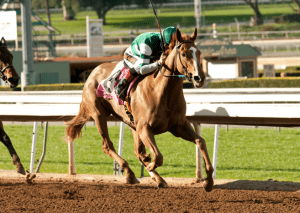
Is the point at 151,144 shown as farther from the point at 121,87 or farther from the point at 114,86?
the point at 114,86

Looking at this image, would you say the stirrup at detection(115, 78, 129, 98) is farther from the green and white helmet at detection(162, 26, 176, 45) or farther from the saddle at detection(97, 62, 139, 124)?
the green and white helmet at detection(162, 26, 176, 45)

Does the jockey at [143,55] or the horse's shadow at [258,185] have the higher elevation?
the jockey at [143,55]

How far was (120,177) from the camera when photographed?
5.55 meters

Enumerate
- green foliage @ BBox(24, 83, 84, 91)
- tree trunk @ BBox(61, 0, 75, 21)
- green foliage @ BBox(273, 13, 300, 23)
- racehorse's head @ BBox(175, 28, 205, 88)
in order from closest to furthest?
1. racehorse's head @ BBox(175, 28, 205, 88)
2. green foliage @ BBox(24, 83, 84, 91)
3. green foliage @ BBox(273, 13, 300, 23)
4. tree trunk @ BBox(61, 0, 75, 21)

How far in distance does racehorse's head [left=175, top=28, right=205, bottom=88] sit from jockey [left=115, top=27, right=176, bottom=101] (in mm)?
276

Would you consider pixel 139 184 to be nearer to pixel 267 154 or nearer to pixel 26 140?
pixel 267 154

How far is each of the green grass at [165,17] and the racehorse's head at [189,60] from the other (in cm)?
5810

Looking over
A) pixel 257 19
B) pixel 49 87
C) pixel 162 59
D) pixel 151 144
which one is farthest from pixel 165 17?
pixel 151 144

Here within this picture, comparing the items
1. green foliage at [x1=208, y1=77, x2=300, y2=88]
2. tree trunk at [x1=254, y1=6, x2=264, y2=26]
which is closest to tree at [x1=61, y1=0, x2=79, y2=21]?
tree trunk at [x1=254, y1=6, x2=264, y2=26]

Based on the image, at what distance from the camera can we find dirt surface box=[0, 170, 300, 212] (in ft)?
13.6

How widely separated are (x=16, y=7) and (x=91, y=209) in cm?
2069

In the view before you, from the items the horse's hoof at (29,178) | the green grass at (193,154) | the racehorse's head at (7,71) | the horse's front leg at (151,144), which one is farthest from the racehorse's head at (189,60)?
the green grass at (193,154)

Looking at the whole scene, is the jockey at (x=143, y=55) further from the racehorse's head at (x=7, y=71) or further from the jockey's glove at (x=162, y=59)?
the racehorse's head at (x=7, y=71)

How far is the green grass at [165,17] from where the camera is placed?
6731 cm
